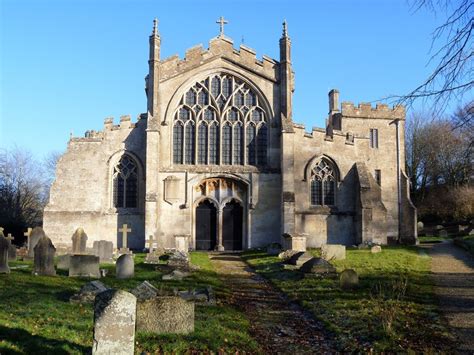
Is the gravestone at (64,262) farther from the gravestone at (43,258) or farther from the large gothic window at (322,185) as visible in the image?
the large gothic window at (322,185)

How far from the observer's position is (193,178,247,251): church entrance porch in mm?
29406

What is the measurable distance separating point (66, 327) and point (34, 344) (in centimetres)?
109

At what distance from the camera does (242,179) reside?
29250 millimetres

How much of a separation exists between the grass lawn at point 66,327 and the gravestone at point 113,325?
764 mm

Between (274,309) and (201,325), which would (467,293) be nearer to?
(274,309)

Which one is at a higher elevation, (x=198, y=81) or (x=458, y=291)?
(x=198, y=81)

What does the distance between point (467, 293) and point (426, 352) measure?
22.0 feet

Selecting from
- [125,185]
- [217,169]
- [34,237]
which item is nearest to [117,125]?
[125,185]

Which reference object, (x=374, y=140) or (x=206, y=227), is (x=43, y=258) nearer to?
(x=206, y=227)

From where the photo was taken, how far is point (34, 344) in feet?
24.4

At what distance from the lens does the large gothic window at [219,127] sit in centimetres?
2969

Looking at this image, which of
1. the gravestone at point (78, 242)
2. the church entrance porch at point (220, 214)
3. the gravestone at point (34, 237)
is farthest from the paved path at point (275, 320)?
→ the church entrance porch at point (220, 214)

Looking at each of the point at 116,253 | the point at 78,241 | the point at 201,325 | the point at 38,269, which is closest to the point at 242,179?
the point at 116,253

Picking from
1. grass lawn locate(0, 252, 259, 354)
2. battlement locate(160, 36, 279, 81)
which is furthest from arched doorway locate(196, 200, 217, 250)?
grass lawn locate(0, 252, 259, 354)
